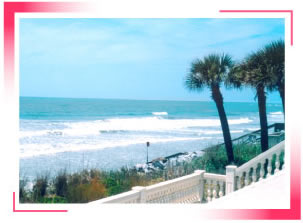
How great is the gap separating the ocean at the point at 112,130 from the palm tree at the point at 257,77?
432mm

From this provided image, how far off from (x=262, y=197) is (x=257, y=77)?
4158mm

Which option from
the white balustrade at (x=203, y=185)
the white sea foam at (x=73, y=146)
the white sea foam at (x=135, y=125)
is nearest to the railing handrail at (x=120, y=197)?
the white balustrade at (x=203, y=185)

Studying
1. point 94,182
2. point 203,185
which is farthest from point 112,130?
point 203,185

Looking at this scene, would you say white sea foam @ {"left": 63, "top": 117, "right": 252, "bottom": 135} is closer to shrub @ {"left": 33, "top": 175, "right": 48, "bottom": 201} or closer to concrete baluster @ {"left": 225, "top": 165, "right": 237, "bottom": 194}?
shrub @ {"left": 33, "top": 175, "right": 48, "bottom": 201}

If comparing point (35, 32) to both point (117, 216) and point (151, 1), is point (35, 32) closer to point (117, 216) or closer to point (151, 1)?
point (151, 1)

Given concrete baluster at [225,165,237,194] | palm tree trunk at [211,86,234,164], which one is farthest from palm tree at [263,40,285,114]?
concrete baluster at [225,165,237,194]

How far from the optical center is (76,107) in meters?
28.1

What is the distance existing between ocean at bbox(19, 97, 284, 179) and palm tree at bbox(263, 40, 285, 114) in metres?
0.89

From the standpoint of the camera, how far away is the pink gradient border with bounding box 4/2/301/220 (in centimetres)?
403

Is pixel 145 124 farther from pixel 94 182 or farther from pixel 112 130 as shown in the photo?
pixel 94 182

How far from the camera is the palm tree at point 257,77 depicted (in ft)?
26.7

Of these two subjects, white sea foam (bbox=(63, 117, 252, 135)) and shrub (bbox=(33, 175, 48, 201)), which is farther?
white sea foam (bbox=(63, 117, 252, 135))

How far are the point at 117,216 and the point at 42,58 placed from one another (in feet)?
10.4

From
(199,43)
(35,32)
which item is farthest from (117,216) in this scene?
(199,43)
